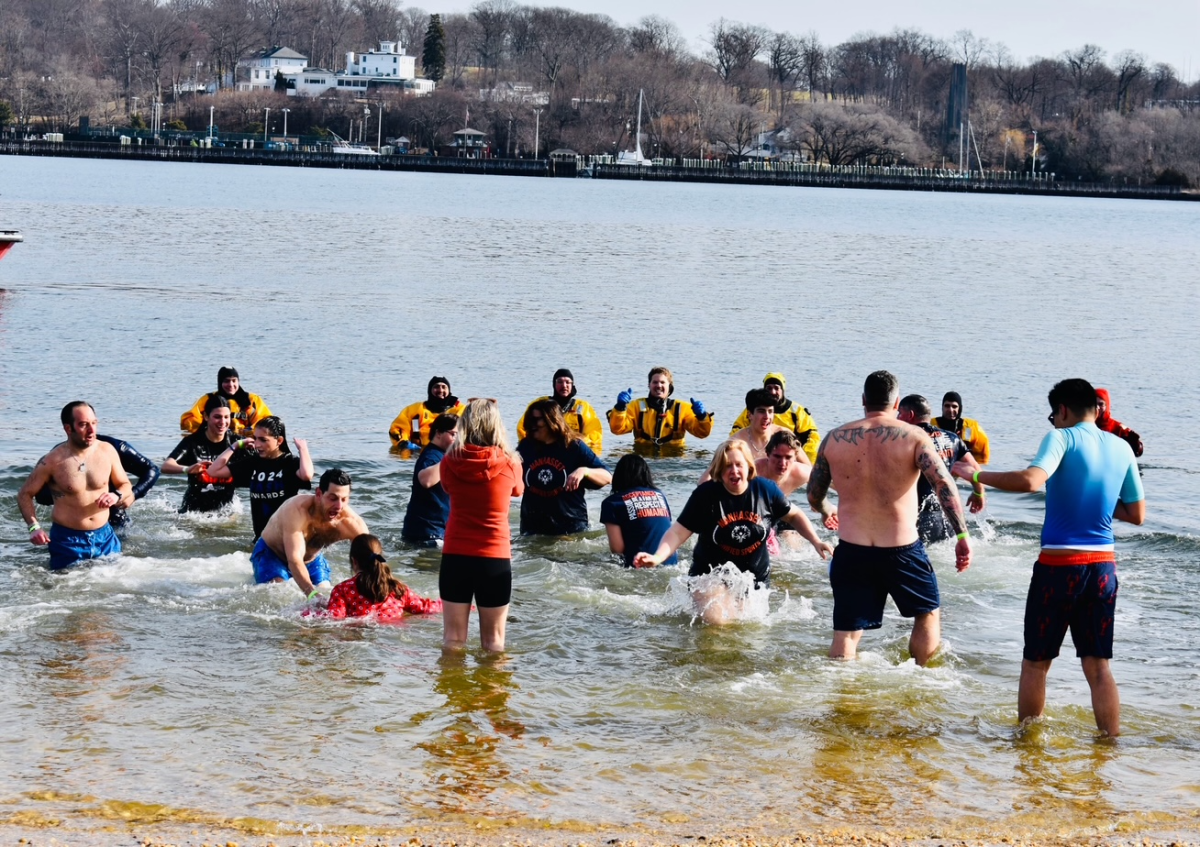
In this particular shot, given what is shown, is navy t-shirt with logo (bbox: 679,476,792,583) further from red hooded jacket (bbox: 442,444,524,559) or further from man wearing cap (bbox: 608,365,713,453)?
man wearing cap (bbox: 608,365,713,453)

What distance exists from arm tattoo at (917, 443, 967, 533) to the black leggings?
2473mm

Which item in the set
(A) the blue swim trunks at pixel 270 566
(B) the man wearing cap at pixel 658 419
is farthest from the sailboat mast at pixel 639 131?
(A) the blue swim trunks at pixel 270 566

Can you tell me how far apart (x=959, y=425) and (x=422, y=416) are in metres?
5.58

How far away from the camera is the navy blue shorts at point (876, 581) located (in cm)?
852

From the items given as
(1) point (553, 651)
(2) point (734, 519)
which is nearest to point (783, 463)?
(2) point (734, 519)

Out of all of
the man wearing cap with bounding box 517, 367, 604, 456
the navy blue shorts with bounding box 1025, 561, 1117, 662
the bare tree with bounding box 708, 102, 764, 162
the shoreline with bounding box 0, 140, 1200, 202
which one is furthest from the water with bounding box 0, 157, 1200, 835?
the bare tree with bounding box 708, 102, 764, 162

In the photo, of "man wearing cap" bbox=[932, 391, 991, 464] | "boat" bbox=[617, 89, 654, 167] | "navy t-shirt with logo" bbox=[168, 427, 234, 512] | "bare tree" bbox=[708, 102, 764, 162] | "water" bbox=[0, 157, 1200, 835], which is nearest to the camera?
"water" bbox=[0, 157, 1200, 835]

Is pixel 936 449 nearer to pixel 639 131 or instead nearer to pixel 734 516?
pixel 734 516

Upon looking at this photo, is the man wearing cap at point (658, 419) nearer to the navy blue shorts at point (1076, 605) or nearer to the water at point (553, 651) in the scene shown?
the water at point (553, 651)

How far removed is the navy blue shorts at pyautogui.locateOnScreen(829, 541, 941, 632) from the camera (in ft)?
28.0

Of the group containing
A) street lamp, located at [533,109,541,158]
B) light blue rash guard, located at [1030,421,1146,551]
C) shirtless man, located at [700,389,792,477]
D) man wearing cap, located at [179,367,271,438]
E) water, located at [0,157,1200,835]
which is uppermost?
street lamp, located at [533,109,541,158]

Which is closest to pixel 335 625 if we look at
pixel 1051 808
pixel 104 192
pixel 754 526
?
pixel 754 526

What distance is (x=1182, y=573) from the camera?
13.4 metres

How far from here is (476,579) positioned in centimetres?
884
